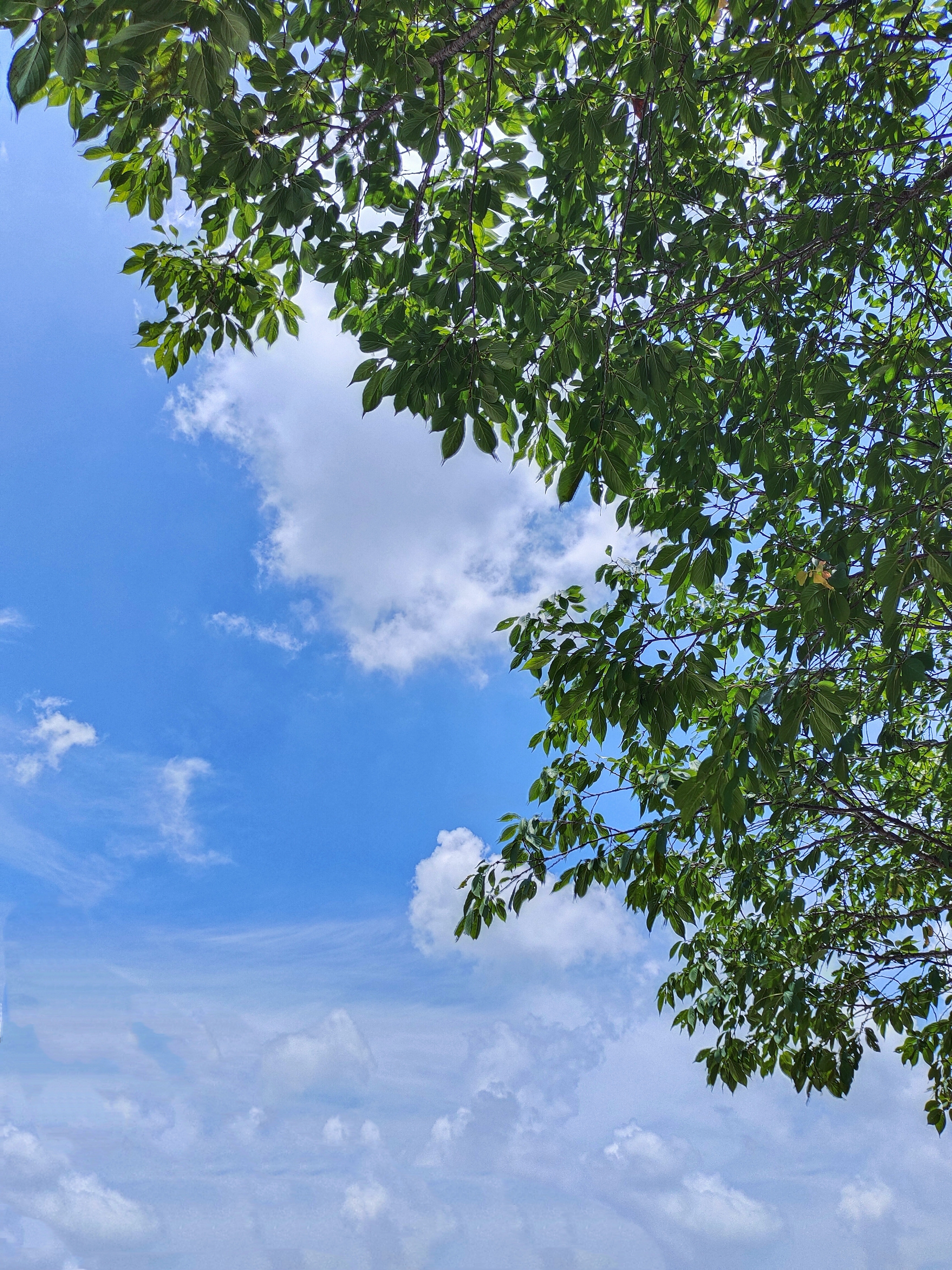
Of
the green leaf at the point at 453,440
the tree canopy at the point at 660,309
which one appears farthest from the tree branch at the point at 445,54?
the green leaf at the point at 453,440

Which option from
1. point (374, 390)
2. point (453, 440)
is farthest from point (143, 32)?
point (453, 440)

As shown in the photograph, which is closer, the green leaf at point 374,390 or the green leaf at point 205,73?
the green leaf at point 205,73

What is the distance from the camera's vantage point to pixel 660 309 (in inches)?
128

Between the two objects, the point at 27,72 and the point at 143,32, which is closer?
the point at 143,32

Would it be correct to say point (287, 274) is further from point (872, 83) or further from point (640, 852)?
point (640, 852)

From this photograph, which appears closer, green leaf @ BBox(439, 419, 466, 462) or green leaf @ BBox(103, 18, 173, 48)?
green leaf @ BBox(103, 18, 173, 48)

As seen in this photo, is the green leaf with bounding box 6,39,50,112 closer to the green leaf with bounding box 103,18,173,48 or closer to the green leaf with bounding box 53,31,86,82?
the green leaf with bounding box 53,31,86,82

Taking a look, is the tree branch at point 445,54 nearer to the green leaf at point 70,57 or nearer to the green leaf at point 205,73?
the green leaf at point 205,73

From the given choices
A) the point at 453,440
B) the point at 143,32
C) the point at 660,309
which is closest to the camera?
the point at 143,32

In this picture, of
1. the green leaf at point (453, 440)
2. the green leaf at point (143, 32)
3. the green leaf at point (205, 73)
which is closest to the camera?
the green leaf at point (143, 32)

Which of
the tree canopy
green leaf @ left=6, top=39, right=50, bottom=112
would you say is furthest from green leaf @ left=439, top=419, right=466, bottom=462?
green leaf @ left=6, top=39, right=50, bottom=112

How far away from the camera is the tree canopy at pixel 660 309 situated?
7.36 feet

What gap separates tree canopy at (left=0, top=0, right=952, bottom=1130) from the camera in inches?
88.4

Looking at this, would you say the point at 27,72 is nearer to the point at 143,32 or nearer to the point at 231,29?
the point at 143,32
